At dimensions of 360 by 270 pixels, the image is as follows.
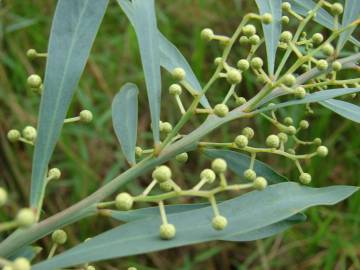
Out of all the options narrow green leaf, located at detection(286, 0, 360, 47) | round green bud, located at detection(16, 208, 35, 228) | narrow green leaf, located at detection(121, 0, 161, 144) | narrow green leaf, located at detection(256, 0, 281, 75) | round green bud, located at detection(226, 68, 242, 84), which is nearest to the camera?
round green bud, located at detection(16, 208, 35, 228)

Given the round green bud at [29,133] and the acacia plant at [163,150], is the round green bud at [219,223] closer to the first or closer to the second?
the acacia plant at [163,150]

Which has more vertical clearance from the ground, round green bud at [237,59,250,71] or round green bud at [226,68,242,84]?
round green bud at [226,68,242,84]

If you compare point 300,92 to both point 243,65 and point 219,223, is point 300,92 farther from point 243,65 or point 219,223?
point 219,223

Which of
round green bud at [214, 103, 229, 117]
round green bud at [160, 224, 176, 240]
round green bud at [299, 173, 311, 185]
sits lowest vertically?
round green bud at [299, 173, 311, 185]

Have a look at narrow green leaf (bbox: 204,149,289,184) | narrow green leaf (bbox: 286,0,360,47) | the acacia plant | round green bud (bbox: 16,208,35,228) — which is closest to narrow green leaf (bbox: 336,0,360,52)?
the acacia plant

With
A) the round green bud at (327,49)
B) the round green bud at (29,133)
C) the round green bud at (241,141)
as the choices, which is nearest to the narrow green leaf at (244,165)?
the round green bud at (241,141)

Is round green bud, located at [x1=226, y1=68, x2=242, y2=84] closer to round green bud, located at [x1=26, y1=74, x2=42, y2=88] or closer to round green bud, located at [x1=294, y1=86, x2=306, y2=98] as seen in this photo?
round green bud, located at [x1=294, y1=86, x2=306, y2=98]

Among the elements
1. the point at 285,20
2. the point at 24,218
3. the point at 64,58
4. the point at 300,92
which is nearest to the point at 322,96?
the point at 300,92

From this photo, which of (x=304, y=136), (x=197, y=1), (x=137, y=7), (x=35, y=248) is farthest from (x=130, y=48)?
(x=35, y=248)
